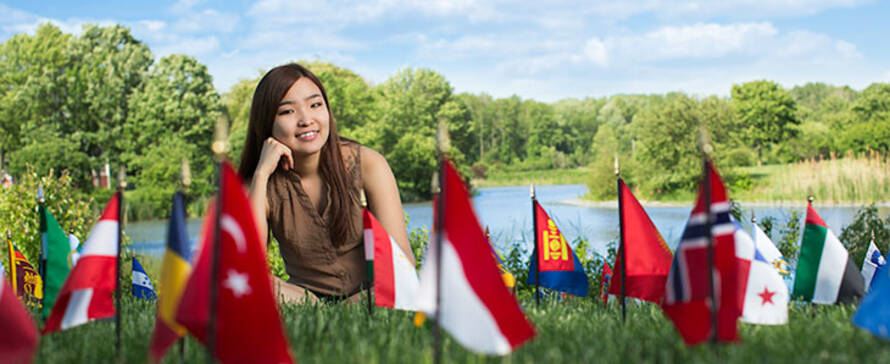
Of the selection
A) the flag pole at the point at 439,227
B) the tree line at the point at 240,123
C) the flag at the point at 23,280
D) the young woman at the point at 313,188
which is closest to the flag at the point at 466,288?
the flag pole at the point at 439,227

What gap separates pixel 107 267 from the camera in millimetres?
2416

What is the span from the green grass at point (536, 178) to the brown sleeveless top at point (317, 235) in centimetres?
3590

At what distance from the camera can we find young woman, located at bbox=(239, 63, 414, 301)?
3.77 meters

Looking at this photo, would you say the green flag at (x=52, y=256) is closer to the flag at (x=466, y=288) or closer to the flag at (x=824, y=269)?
the flag at (x=466, y=288)

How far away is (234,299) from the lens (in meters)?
1.76

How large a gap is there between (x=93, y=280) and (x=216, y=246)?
2.97 feet

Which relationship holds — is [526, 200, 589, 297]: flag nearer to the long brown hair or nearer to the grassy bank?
the long brown hair

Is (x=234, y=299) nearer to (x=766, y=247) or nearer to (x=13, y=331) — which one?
(x=13, y=331)

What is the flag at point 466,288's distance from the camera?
1.89m

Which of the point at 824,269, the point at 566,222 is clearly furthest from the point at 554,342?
the point at 566,222

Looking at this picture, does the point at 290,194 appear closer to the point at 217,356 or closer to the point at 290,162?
the point at 290,162

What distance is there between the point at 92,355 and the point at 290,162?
1.60m

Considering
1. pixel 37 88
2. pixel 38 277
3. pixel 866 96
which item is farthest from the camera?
pixel 866 96

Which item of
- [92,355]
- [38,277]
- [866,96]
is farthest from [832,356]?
[866,96]
